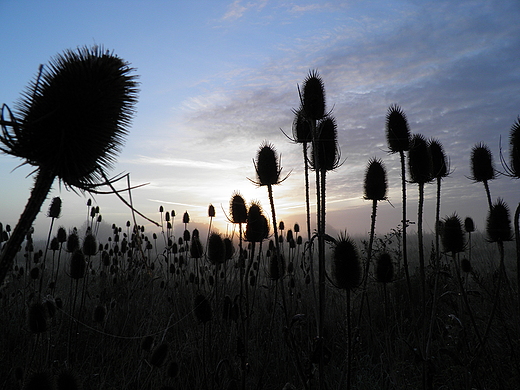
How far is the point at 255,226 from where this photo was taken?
15.3 feet

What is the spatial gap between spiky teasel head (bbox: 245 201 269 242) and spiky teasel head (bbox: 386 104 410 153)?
2337 millimetres

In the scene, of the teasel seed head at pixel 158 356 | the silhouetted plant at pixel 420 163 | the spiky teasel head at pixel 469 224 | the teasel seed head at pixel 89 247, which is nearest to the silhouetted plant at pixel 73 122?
the teasel seed head at pixel 158 356

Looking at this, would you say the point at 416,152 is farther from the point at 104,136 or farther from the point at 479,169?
the point at 104,136

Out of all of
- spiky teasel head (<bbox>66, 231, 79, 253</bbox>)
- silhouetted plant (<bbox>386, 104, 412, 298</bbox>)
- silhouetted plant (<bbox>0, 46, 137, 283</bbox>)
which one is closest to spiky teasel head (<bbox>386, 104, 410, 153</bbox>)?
silhouetted plant (<bbox>386, 104, 412, 298</bbox>)

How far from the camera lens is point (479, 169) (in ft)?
18.0

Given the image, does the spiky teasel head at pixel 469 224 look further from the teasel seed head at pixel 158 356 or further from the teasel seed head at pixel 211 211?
the teasel seed head at pixel 158 356

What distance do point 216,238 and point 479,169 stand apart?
4412 millimetres

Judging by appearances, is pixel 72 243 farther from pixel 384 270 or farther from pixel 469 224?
pixel 469 224

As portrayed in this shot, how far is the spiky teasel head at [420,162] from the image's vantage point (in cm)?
483

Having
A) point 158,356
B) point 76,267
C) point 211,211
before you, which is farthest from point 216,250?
point 211,211

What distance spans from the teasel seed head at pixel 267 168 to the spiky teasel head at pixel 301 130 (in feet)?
1.42

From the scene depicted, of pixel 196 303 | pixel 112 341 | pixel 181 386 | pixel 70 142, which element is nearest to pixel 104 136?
pixel 70 142

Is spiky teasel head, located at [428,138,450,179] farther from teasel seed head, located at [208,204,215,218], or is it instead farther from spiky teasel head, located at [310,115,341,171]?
teasel seed head, located at [208,204,215,218]

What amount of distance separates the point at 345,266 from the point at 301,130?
1853 mm
